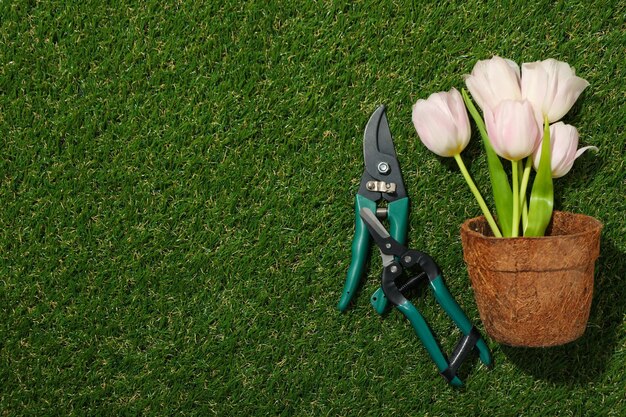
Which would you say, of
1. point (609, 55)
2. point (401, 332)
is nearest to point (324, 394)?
point (401, 332)

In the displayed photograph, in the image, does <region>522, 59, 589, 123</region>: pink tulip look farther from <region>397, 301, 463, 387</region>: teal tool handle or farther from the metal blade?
<region>397, 301, 463, 387</region>: teal tool handle

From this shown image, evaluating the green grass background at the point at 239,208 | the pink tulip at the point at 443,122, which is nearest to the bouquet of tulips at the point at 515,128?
the pink tulip at the point at 443,122

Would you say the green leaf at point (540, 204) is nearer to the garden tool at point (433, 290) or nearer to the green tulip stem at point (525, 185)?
the green tulip stem at point (525, 185)

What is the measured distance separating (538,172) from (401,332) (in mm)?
368

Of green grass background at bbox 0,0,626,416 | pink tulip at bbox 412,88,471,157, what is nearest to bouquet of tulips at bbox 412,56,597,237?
pink tulip at bbox 412,88,471,157

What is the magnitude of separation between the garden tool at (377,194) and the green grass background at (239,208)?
3 centimetres

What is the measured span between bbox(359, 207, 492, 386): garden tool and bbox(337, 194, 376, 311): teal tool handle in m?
0.02

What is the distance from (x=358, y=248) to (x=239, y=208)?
22cm

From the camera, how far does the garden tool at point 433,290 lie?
3.75ft

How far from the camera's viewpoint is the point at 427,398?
1.25 metres

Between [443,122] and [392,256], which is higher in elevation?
[443,122]

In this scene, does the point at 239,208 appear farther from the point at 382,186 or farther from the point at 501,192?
the point at 501,192

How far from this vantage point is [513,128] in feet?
3.38

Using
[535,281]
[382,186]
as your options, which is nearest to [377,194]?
[382,186]
